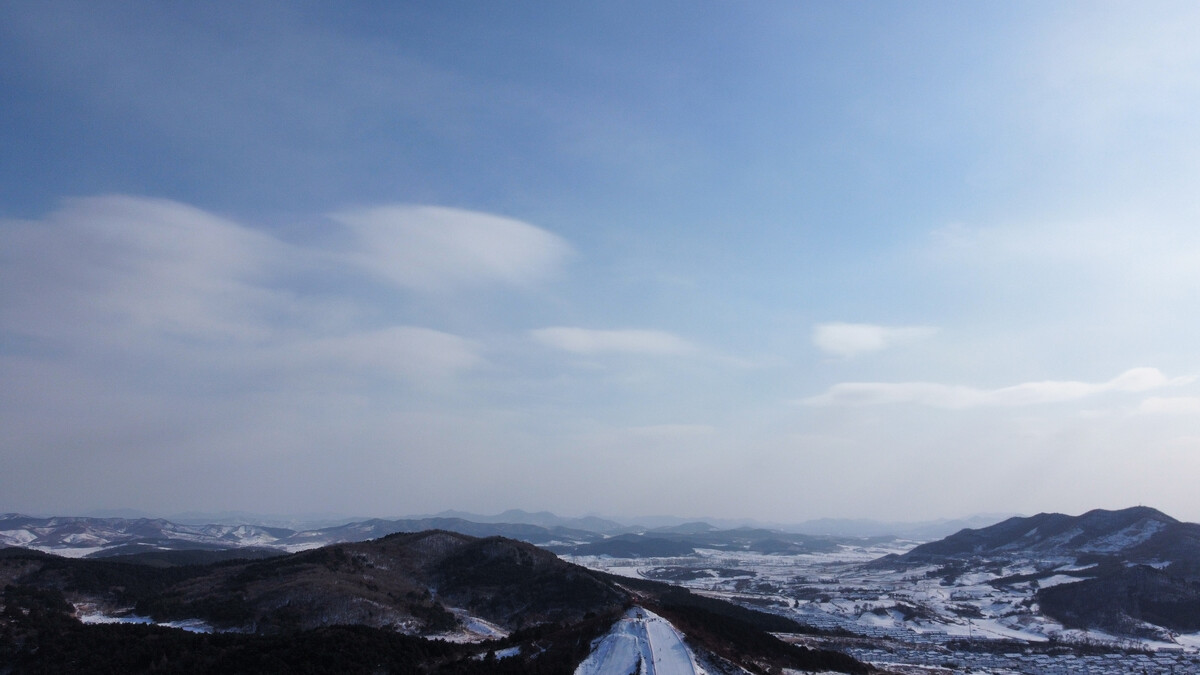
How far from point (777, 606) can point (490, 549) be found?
4740 cm

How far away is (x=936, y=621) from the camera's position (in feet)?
267

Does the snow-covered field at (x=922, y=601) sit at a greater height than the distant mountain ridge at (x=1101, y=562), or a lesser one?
lesser

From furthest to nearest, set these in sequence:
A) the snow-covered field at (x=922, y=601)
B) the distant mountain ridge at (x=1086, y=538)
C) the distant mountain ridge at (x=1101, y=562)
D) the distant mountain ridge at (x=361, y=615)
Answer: the distant mountain ridge at (x=1086, y=538), the distant mountain ridge at (x=1101, y=562), the snow-covered field at (x=922, y=601), the distant mountain ridge at (x=361, y=615)

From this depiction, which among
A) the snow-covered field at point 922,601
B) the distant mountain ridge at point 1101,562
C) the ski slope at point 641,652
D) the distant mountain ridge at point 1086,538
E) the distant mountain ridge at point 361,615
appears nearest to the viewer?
the ski slope at point 641,652

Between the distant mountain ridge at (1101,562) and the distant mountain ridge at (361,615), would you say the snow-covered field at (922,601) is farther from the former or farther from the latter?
the distant mountain ridge at (361,615)

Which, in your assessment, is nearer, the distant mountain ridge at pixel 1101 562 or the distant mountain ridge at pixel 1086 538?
the distant mountain ridge at pixel 1101 562

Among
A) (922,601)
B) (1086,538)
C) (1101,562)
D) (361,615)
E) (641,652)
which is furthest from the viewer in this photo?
(1086,538)

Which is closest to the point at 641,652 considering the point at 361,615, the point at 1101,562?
the point at 361,615

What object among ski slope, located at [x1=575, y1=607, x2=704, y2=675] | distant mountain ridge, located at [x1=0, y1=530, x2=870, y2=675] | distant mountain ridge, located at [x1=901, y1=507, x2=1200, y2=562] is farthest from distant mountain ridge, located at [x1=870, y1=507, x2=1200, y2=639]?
ski slope, located at [x1=575, y1=607, x2=704, y2=675]

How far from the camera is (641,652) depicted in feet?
100

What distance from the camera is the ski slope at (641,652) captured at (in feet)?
95.8

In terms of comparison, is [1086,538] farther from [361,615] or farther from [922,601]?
[361,615]

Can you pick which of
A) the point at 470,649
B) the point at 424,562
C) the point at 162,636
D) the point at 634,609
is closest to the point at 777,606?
the point at 424,562

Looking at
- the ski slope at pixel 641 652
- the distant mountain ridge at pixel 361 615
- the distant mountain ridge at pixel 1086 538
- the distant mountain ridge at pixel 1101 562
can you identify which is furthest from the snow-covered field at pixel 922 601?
the distant mountain ridge at pixel 361 615
